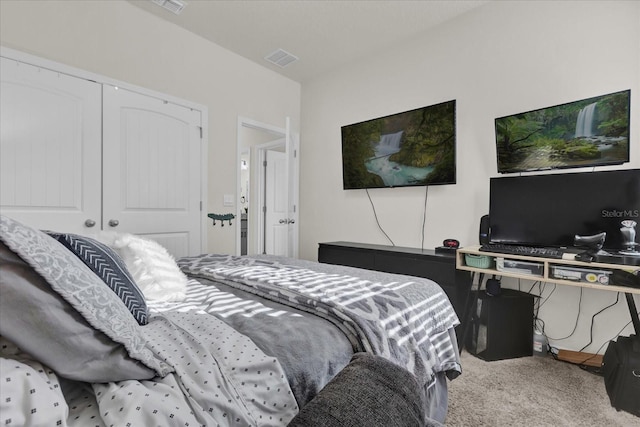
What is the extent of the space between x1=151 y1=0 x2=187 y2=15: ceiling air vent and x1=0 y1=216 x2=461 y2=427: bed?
8.04 ft

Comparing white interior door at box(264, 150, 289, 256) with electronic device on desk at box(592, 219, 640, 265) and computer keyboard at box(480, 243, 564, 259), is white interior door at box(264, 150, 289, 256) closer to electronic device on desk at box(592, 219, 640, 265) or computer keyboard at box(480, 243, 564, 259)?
computer keyboard at box(480, 243, 564, 259)

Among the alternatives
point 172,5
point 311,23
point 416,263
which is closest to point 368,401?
point 416,263

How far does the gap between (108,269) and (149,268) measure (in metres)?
0.46

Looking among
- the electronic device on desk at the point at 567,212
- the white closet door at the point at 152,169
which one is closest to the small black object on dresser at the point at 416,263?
the electronic device on desk at the point at 567,212

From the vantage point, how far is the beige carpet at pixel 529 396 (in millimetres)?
1626

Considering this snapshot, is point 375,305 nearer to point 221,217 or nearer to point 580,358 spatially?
point 580,358

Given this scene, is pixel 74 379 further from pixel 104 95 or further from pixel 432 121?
pixel 432 121

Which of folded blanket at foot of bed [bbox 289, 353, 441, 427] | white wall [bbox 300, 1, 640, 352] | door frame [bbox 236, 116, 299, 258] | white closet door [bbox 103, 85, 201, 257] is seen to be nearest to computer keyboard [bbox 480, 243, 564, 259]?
white wall [bbox 300, 1, 640, 352]

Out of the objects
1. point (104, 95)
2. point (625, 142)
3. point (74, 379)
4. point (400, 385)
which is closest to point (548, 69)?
point (625, 142)

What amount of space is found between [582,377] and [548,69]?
89.1 inches

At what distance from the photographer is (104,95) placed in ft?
8.82

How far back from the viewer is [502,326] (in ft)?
7.73

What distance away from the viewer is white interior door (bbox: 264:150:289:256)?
515cm

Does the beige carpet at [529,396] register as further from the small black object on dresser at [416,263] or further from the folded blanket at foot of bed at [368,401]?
the folded blanket at foot of bed at [368,401]
